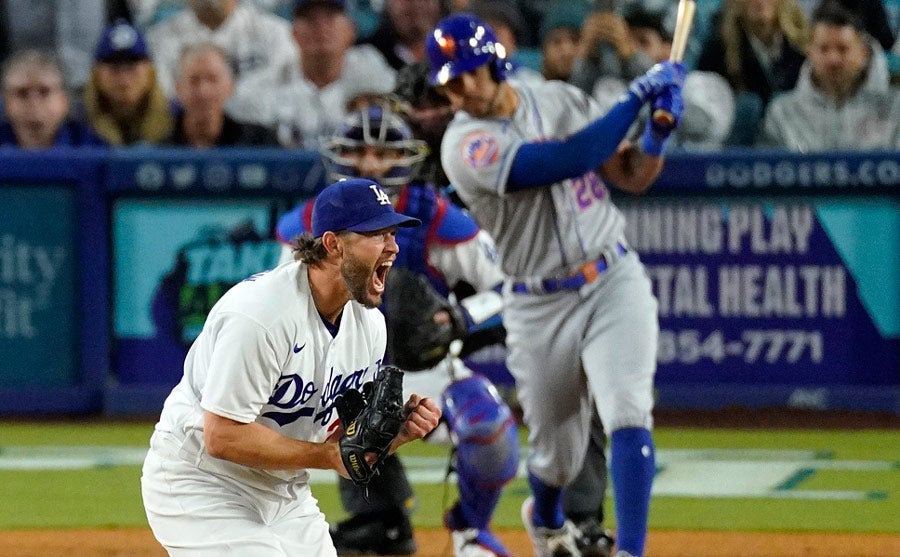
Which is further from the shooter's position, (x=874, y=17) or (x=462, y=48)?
(x=874, y=17)

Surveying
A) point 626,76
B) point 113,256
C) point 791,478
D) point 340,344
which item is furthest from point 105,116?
point 340,344

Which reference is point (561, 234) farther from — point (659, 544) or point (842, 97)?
point (842, 97)

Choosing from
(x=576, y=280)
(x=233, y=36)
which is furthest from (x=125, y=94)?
(x=576, y=280)

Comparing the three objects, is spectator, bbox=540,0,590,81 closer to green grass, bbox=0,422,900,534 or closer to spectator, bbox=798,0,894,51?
spectator, bbox=798,0,894,51

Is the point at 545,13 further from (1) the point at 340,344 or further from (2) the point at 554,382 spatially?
(1) the point at 340,344

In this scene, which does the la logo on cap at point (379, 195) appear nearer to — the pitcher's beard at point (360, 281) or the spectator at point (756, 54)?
the pitcher's beard at point (360, 281)

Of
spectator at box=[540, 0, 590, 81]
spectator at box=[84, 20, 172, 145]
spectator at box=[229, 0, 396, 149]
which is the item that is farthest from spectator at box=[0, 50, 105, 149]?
spectator at box=[540, 0, 590, 81]
